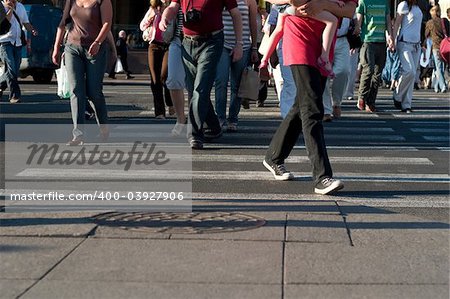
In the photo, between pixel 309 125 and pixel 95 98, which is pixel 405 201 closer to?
pixel 309 125

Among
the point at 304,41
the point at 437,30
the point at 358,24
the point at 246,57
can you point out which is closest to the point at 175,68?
the point at 246,57

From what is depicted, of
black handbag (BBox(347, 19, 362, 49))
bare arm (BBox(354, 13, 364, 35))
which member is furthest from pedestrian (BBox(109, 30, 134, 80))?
black handbag (BBox(347, 19, 362, 49))

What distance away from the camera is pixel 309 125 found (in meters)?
8.89

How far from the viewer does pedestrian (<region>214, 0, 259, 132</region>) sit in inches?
513

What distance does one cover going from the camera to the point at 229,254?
6.45m

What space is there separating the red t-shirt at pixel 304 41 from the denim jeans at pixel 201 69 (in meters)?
2.31

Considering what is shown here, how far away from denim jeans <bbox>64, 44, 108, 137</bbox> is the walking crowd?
0.01 meters

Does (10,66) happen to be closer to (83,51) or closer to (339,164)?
(83,51)

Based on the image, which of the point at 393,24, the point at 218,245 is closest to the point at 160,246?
the point at 218,245

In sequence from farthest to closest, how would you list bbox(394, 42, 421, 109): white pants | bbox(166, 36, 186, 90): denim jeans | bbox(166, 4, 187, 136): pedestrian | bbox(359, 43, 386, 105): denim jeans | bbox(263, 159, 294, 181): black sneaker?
bbox(394, 42, 421, 109): white pants → bbox(359, 43, 386, 105): denim jeans → bbox(166, 36, 186, 90): denim jeans → bbox(166, 4, 187, 136): pedestrian → bbox(263, 159, 294, 181): black sneaker

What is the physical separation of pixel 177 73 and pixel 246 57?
1269 mm

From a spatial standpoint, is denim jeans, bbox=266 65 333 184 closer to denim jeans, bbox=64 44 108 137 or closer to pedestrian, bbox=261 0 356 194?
pedestrian, bbox=261 0 356 194

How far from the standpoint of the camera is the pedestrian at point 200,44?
11.2 metres

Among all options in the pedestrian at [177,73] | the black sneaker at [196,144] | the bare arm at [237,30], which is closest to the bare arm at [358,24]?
the pedestrian at [177,73]
